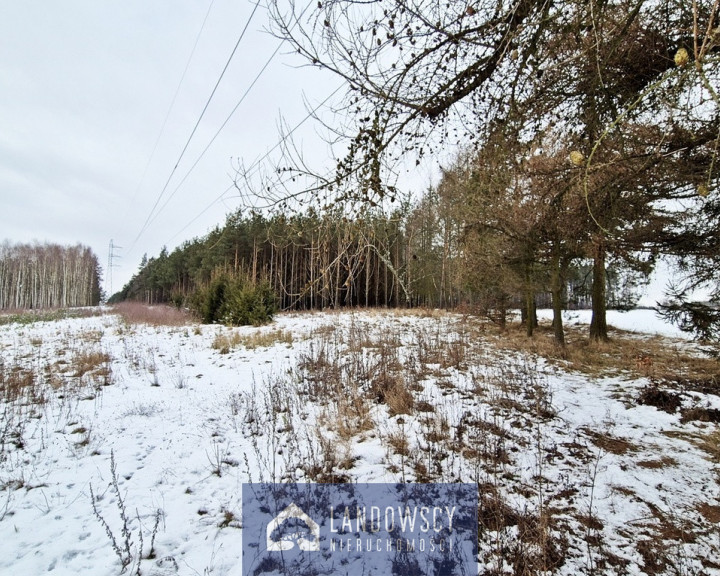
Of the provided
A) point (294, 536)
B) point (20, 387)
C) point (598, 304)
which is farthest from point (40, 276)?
point (598, 304)

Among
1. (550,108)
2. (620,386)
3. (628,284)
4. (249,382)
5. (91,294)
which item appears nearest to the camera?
(550,108)

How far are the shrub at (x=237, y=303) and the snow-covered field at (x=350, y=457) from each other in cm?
653

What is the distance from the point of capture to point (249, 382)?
627 centimetres

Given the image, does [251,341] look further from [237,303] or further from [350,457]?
[350,457]

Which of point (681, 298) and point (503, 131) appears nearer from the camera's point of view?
point (503, 131)

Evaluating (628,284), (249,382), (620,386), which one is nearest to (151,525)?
(249,382)

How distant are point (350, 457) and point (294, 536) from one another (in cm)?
103

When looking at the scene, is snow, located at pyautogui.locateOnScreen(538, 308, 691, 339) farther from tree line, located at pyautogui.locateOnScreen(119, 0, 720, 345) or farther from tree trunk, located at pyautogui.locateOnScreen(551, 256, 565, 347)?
tree line, located at pyautogui.locateOnScreen(119, 0, 720, 345)

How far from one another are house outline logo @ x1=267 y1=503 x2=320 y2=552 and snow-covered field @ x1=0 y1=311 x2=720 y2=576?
262 mm

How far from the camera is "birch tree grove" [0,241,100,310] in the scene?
38.6 meters

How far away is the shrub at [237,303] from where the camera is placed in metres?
13.4

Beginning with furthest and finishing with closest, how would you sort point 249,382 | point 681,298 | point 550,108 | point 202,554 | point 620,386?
point 249,382 < point 620,386 < point 681,298 < point 550,108 < point 202,554

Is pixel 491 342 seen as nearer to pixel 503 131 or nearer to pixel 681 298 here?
pixel 681 298

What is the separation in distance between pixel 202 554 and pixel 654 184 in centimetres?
601
